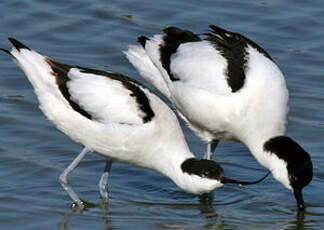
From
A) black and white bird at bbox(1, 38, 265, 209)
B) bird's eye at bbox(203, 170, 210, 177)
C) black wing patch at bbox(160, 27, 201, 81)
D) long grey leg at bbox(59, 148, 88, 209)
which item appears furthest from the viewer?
black wing patch at bbox(160, 27, 201, 81)

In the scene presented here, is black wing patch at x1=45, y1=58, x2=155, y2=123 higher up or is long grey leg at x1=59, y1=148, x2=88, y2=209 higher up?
black wing patch at x1=45, y1=58, x2=155, y2=123

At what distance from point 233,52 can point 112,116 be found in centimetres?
156

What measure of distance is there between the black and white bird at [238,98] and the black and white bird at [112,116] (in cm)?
63

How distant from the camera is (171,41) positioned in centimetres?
1016

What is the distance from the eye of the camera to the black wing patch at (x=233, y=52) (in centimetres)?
930

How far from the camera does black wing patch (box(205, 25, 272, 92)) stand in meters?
9.30

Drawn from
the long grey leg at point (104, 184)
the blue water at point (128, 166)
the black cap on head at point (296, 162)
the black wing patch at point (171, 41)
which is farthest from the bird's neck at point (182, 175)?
the black wing patch at point (171, 41)

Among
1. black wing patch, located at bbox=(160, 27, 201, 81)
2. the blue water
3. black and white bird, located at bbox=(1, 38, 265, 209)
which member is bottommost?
the blue water

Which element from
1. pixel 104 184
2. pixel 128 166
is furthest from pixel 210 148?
pixel 104 184

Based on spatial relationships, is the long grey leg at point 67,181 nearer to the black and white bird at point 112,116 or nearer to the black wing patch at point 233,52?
the black and white bird at point 112,116

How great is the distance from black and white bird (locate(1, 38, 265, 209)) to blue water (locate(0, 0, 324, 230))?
0.43m

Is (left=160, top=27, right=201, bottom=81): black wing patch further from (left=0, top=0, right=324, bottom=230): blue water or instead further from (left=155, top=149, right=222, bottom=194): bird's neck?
(left=155, top=149, right=222, bottom=194): bird's neck

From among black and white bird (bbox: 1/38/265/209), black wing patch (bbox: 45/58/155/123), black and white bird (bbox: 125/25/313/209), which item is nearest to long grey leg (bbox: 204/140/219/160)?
black and white bird (bbox: 125/25/313/209)

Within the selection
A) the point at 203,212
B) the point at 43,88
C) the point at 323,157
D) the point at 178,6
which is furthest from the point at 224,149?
the point at 178,6
